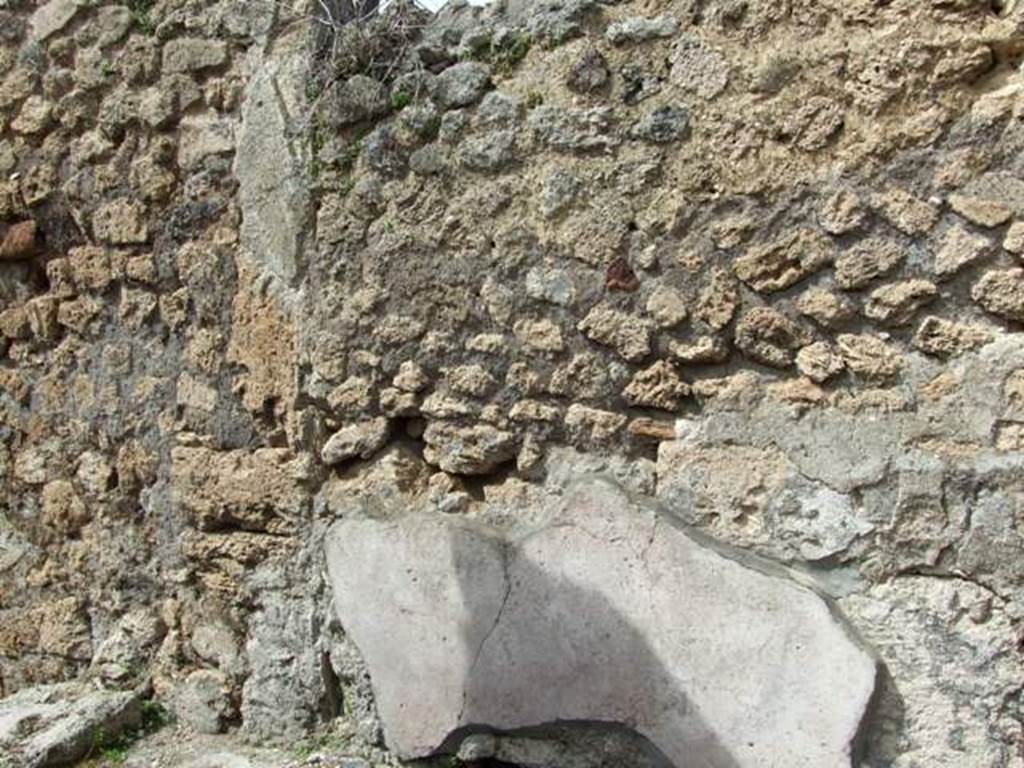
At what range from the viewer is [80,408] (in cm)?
348

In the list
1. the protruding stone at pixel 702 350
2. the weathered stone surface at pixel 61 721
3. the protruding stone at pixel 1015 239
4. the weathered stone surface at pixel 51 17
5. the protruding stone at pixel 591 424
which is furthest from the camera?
the weathered stone surface at pixel 51 17

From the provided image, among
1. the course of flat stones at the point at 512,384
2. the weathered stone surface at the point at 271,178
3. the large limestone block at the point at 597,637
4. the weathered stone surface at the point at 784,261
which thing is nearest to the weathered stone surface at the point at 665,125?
the course of flat stones at the point at 512,384

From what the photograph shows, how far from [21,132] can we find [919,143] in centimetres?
263

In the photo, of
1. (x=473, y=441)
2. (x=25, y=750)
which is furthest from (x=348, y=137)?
(x=25, y=750)

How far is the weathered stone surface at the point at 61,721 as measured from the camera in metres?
3.05

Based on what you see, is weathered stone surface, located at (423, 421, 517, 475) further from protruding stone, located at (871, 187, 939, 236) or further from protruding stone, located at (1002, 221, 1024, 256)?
protruding stone, located at (1002, 221, 1024, 256)

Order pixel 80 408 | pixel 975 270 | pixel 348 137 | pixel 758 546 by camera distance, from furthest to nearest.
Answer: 1. pixel 80 408
2. pixel 348 137
3. pixel 758 546
4. pixel 975 270

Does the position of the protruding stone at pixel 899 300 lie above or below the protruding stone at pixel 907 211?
below

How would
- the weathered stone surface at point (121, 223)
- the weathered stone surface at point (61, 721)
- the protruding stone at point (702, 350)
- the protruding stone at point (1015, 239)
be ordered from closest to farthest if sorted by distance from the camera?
the protruding stone at point (1015, 239) < the protruding stone at point (702, 350) < the weathered stone surface at point (61, 721) < the weathered stone surface at point (121, 223)

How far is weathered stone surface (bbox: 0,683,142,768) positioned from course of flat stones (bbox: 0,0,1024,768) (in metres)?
0.01

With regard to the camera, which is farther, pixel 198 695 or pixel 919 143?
pixel 198 695

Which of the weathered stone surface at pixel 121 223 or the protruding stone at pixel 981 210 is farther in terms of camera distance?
the weathered stone surface at pixel 121 223

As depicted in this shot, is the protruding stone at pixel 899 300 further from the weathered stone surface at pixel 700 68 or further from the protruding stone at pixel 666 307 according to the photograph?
the weathered stone surface at pixel 700 68

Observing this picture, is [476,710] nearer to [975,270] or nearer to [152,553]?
[152,553]
